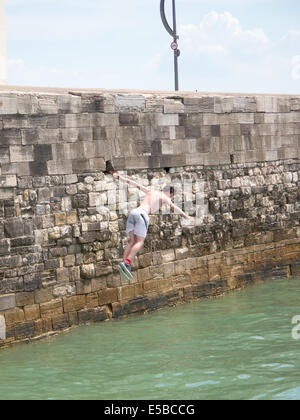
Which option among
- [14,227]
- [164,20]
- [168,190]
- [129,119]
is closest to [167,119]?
[129,119]

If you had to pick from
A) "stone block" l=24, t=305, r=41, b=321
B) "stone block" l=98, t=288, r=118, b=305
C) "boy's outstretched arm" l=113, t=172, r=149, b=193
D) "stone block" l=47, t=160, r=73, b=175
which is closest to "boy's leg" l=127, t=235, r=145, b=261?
"stone block" l=98, t=288, r=118, b=305

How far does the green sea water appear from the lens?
31.7 ft

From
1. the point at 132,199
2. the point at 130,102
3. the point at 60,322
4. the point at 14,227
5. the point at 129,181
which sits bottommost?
the point at 60,322

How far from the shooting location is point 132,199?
13.4 meters

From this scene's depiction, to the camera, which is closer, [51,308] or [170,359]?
[170,359]

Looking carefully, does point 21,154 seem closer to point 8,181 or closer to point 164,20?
point 8,181

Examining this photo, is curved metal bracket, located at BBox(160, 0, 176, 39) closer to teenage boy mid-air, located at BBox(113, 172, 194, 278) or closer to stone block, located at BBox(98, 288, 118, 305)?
teenage boy mid-air, located at BBox(113, 172, 194, 278)

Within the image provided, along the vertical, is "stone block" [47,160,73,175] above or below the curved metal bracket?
below

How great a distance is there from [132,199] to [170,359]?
323 centimetres

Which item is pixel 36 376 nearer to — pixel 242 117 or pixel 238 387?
pixel 238 387

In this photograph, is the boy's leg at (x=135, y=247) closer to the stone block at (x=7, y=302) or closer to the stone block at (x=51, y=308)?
the stone block at (x=51, y=308)

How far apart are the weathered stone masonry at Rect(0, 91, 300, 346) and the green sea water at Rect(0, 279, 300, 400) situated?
54 centimetres
